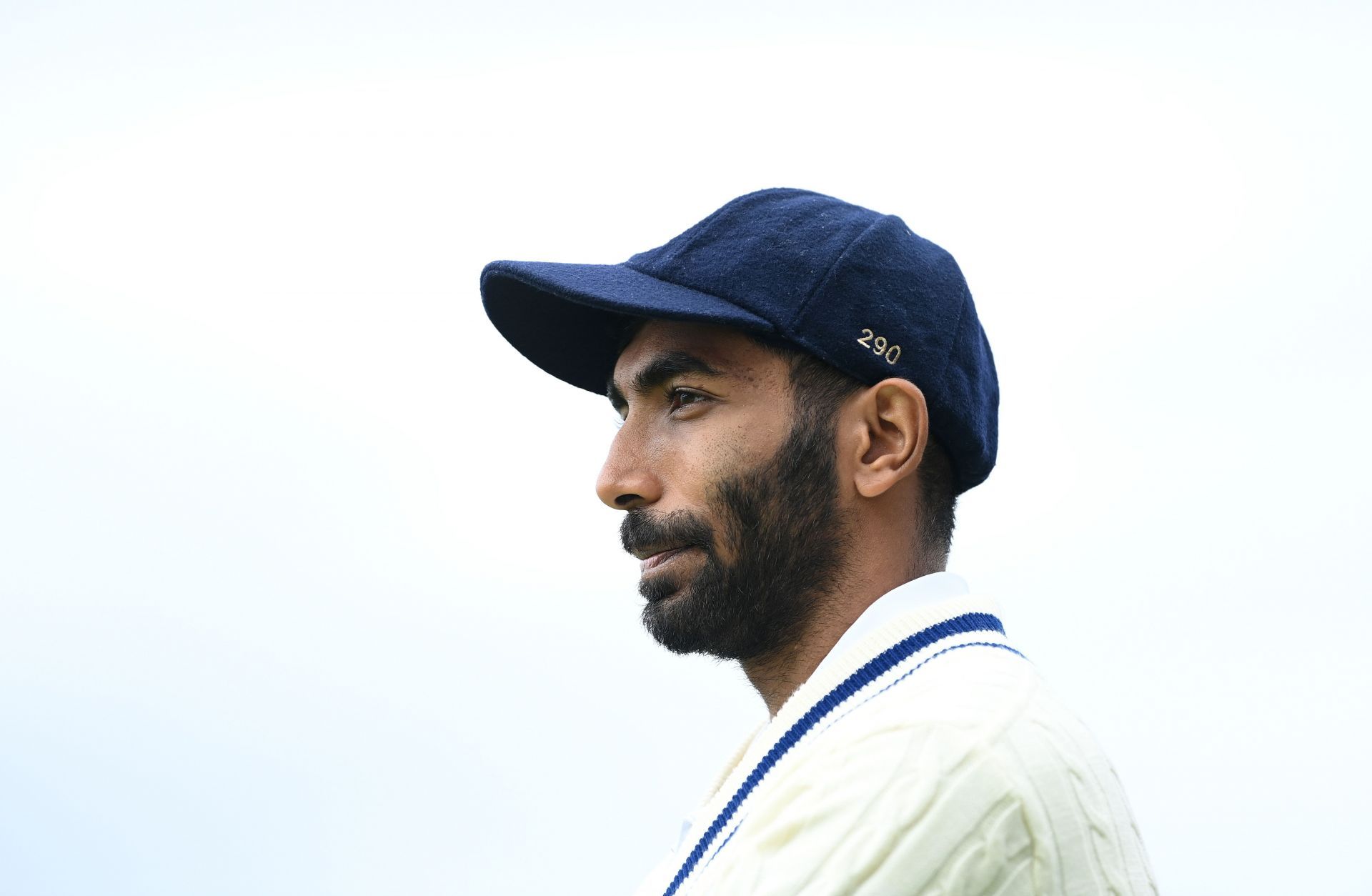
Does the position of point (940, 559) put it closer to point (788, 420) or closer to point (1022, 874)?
point (788, 420)

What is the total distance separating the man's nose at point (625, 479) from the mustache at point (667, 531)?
0.03 meters

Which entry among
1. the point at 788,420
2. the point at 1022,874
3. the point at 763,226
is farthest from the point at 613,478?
the point at 1022,874

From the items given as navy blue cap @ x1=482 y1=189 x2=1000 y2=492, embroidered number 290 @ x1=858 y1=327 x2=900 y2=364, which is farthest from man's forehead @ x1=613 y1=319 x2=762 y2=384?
embroidered number 290 @ x1=858 y1=327 x2=900 y2=364

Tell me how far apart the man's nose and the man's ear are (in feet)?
1.44

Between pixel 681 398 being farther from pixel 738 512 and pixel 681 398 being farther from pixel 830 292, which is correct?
pixel 830 292

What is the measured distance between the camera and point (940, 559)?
3168 millimetres

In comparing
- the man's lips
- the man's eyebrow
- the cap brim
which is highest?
the cap brim

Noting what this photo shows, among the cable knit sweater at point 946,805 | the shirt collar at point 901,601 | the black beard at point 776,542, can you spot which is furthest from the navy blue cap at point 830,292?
the cable knit sweater at point 946,805

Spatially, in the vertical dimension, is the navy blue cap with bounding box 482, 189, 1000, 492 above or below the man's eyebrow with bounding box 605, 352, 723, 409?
above

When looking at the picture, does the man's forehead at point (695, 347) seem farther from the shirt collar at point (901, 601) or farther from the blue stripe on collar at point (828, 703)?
the blue stripe on collar at point (828, 703)

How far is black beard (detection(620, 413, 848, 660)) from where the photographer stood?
2.99m

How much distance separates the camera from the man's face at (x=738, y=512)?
2.99 m

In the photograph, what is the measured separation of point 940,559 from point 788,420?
19.4 inches

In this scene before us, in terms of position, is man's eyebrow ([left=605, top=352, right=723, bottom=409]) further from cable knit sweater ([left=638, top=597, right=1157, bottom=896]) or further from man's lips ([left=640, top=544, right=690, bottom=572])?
cable knit sweater ([left=638, top=597, right=1157, bottom=896])
